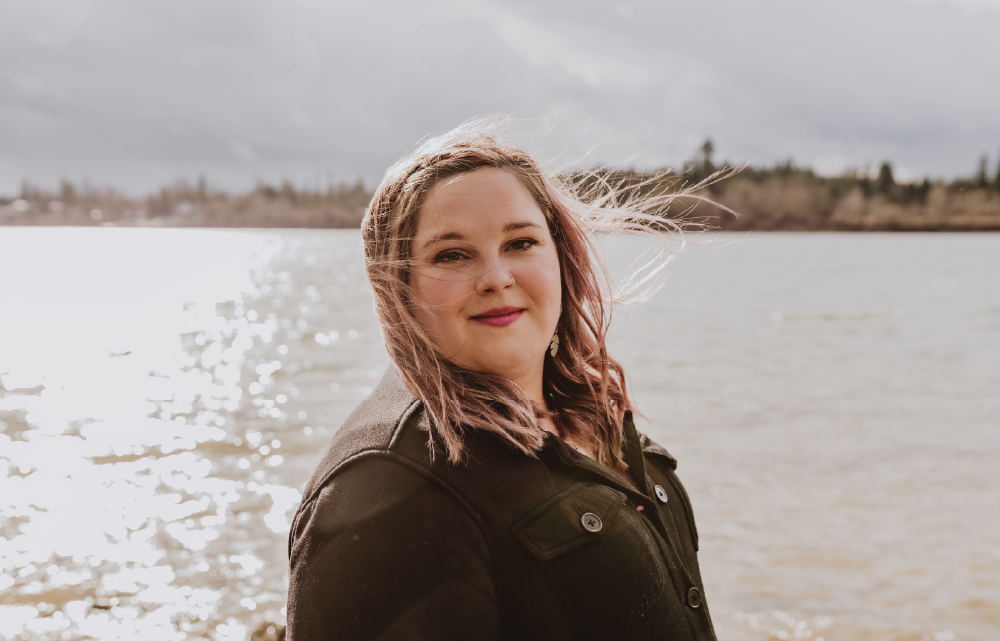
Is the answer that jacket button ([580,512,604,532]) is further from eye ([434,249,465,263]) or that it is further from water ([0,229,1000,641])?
water ([0,229,1000,641])

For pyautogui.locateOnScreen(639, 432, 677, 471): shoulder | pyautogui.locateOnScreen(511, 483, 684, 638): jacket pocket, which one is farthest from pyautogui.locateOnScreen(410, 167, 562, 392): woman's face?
pyautogui.locateOnScreen(639, 432, 677, 471): shoulder

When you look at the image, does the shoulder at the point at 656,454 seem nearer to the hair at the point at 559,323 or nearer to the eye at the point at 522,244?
the hair at the point at 559,323

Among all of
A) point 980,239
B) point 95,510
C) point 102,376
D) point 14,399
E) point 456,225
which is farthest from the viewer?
point 980,239

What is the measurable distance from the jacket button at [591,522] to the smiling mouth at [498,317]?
575 millimetres

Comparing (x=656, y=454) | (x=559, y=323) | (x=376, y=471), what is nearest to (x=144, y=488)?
(x=559, y=323)

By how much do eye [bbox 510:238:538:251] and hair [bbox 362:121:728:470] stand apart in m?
0.19

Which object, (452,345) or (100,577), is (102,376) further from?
(452,345)

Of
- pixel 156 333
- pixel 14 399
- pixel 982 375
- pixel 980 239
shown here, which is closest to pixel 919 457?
pixel 982 375

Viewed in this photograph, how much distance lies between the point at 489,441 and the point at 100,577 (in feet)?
17.8

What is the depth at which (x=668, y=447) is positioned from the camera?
10.1 meters

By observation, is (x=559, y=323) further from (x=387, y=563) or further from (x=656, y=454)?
(x=387, y=563)

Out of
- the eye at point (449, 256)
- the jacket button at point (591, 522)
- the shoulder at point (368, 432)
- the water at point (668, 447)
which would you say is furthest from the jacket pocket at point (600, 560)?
the water at point (668, 447)

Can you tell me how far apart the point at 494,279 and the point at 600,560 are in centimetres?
77

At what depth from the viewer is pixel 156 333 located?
25406 mm
